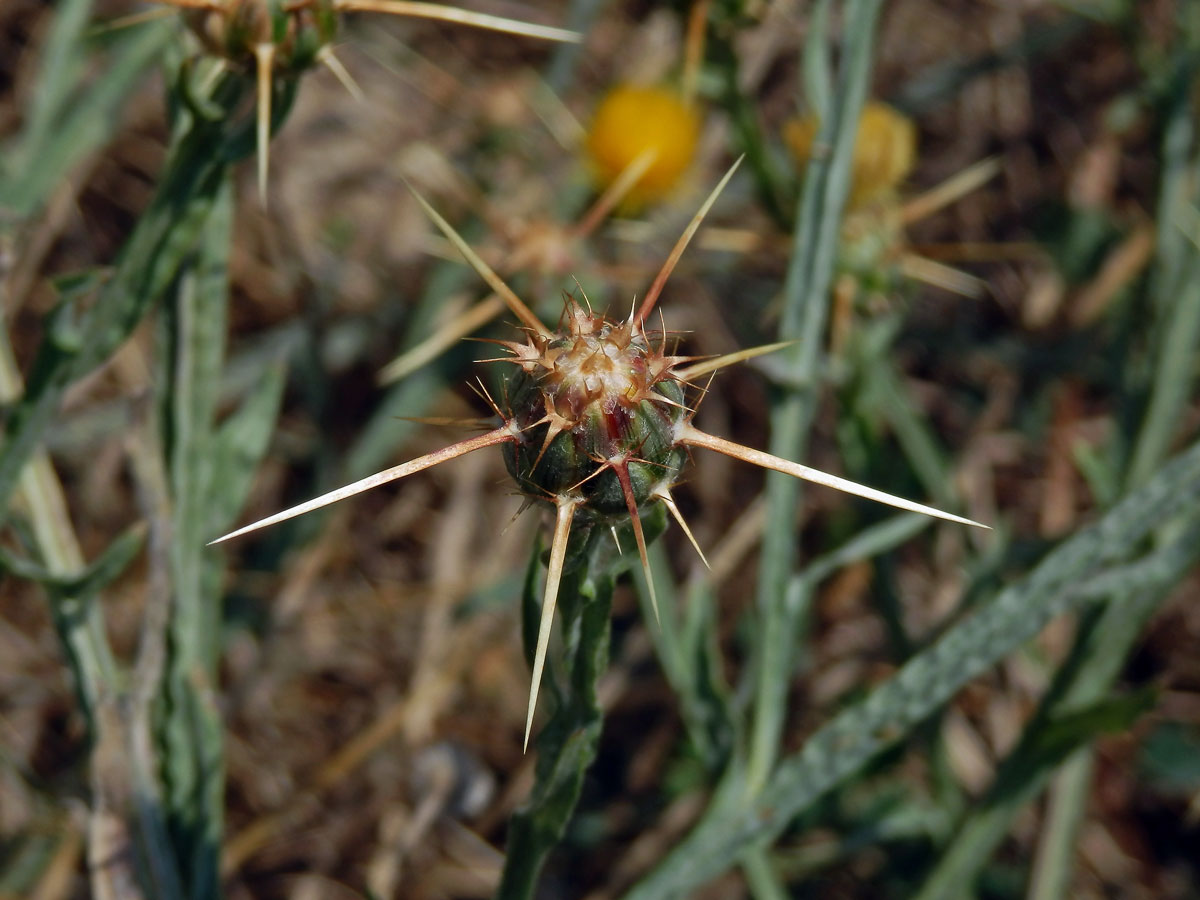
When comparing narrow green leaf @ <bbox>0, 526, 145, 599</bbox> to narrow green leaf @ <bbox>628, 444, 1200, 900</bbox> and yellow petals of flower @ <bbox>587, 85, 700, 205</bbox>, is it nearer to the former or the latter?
narrow green leaf @ <bbox>628, 444, 1200, 900</bbox>

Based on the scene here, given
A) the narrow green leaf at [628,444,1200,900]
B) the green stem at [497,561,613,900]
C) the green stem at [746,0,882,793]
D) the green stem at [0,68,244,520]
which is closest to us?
the green stem at [497,561,613,900]

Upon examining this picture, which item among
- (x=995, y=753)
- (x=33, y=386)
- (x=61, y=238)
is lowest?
(x=995, y=753)

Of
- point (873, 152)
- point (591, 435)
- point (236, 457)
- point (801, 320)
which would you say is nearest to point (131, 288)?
point (236, 457)

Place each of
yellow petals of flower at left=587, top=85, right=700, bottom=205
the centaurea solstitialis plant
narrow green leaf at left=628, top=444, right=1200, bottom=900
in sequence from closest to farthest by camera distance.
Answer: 1. the centaurea solstitialis plant
2. narrow green leaf at left=628, top=444, right=1200, bottom=900
3. yellow petals of flower at left=587, top=85, right=700, bottom=205

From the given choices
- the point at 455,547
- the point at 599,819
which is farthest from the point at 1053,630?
the point at 455,547

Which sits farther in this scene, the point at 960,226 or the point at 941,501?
the point at 960,226

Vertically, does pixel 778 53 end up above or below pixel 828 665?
above

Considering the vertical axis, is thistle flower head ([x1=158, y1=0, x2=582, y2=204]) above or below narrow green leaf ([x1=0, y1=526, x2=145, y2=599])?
above

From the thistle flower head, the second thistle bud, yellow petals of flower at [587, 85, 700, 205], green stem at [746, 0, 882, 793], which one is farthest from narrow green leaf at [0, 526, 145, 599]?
yellow petals of flower at [587, 85, 700, 205]

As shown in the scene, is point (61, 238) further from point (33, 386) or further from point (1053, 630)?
point (1053, 630)
